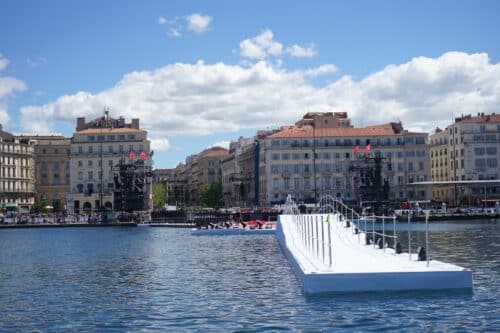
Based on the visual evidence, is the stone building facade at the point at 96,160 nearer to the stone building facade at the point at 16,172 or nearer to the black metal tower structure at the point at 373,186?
the stone building facade at the point at 16,172

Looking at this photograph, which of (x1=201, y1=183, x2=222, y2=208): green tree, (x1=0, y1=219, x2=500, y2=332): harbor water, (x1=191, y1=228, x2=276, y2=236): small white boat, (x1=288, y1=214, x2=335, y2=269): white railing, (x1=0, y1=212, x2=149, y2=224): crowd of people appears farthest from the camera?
(x1=201, y1=183, x2=222, y2=208): green tree

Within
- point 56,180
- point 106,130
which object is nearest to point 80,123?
point 106,130

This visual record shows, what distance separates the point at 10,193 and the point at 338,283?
A: 14643 cm

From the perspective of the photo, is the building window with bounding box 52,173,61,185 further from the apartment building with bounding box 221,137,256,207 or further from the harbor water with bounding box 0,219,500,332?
the harbor water with bounding box 0,219,500,332

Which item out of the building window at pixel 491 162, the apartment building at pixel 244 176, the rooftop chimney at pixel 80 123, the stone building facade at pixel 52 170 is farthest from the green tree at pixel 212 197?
the building window at pixel 491 162

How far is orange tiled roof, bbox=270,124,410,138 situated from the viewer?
145625mm

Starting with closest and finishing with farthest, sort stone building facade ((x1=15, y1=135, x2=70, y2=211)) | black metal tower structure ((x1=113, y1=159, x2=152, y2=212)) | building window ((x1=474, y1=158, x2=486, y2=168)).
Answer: black metal tower structure ((x1=113, y1=159, x2=152, y2=212)) → building window ((x1=474, y1=158, x2=486, y2=168)) → stone building facade ((x1=15, y1=135, x2=70, y2=211))

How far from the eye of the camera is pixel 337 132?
146875mm

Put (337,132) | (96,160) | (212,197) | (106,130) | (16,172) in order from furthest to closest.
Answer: (212,197)
(16,172)
(106,130)
(96,160)
(337,132)

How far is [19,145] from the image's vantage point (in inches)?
6462

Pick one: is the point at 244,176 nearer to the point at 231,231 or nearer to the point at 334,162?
the point at 334,162

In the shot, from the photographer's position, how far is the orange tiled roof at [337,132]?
14562 centimetres

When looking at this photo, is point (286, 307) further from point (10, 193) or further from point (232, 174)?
point (232, 174)

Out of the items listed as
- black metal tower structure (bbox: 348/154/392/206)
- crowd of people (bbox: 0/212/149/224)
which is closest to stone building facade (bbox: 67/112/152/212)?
crowd of people (bbox: 0/212/149/224)
